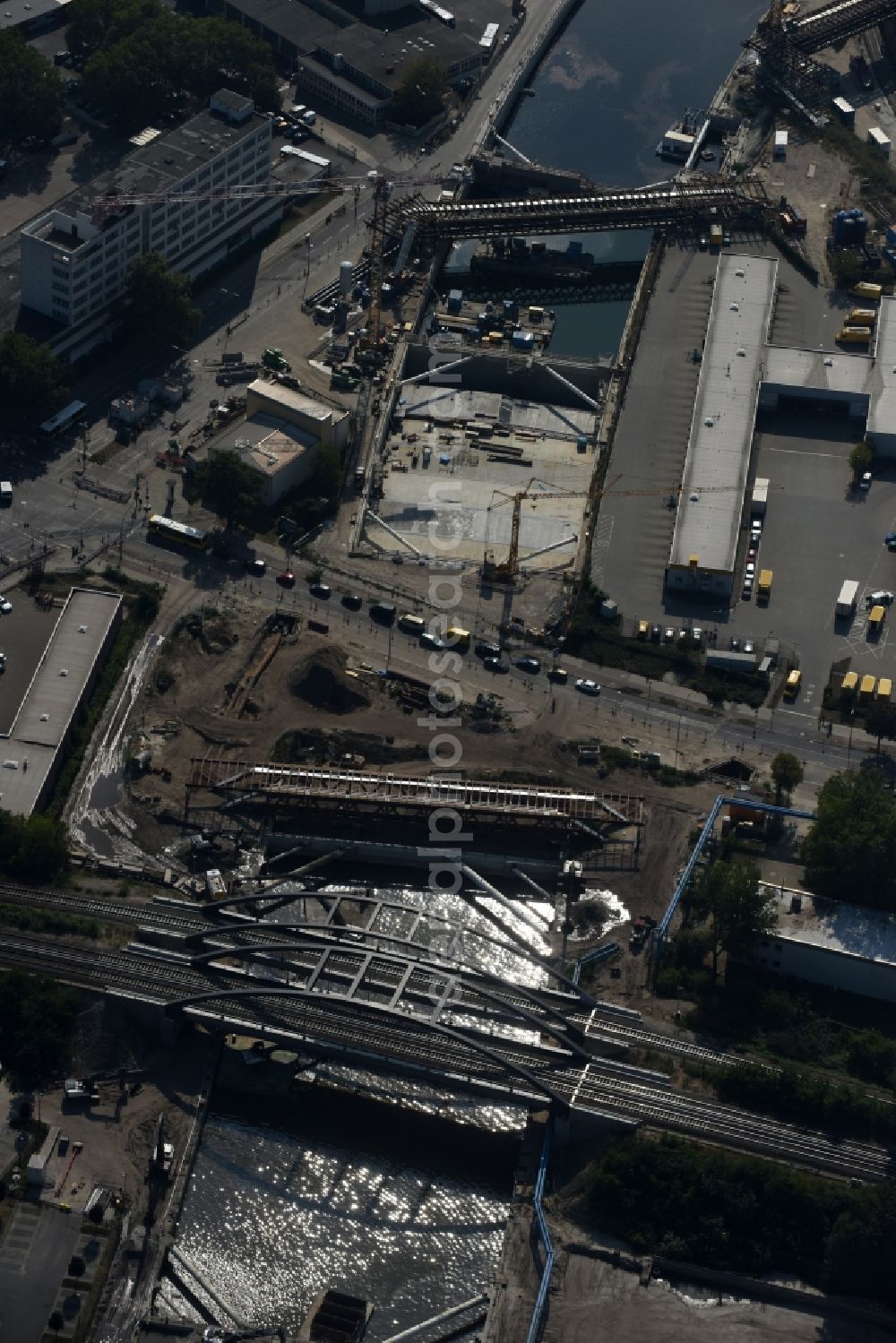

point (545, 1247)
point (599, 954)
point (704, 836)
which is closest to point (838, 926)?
point (704, 836)

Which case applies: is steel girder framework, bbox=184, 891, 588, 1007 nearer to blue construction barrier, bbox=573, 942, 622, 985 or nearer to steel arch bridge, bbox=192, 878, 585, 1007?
steel arch bridge, bbox=192, 878, 585, 1007

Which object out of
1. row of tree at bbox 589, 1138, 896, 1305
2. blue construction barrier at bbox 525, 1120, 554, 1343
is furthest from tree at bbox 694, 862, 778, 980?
blue construction barrier at bbox 525, 1120, 554, 1343

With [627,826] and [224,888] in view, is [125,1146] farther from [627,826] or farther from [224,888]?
[627,826]

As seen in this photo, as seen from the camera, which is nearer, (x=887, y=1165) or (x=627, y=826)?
(x=887, y=1165)

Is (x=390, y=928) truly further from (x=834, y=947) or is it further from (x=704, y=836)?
(x=834, y=947)

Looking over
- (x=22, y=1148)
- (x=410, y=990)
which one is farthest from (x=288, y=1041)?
(x=22, y=1148)

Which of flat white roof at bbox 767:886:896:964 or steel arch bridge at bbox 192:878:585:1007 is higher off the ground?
flat white roof at bbox 767:886:896:964
